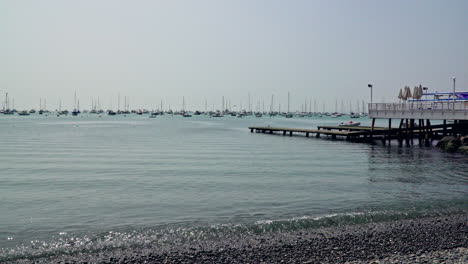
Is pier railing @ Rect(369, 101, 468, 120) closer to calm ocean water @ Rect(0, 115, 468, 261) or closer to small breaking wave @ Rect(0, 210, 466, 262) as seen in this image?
calm ocean water @ Rect(0, 115, 468, 261)

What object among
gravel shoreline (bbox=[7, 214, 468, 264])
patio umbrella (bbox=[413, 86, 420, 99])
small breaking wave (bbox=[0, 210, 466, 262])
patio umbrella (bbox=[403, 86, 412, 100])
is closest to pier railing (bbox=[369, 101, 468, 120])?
patio umbrella (bbox=[403, 86, 412, 100])

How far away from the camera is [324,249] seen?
1043cm

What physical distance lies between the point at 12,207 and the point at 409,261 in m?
14.1

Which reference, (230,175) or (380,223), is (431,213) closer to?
(380,223)

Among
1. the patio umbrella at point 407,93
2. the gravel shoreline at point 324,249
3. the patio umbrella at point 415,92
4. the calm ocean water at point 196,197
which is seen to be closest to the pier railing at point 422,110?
the patio umbrella at point 407,93

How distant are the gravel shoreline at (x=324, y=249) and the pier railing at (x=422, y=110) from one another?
29.8 metres

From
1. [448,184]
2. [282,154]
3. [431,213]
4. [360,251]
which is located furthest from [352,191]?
[282,154]

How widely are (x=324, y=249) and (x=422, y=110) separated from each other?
3569cm

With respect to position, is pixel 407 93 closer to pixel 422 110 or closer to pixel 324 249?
pixel 422 110

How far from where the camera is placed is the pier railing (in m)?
38.3

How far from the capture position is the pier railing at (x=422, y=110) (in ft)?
126

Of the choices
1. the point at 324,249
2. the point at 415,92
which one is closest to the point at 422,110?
the point at 415,92

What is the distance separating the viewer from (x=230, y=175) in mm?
23203

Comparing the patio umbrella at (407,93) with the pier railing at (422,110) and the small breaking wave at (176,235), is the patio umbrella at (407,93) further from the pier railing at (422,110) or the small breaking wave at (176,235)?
the small breaking wave at (176,235)
